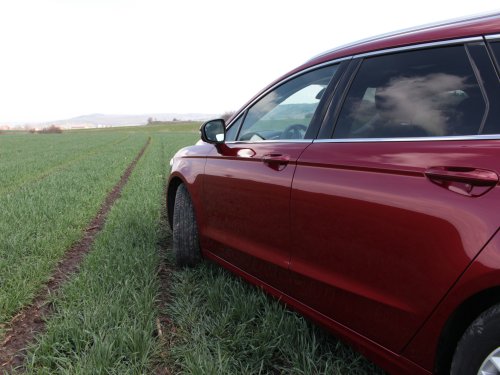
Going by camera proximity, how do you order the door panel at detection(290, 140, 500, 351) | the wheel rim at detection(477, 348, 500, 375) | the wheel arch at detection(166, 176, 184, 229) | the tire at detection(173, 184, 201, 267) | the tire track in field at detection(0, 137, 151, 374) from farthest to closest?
the wheel arch at detection(166, 176, 184, 229) < the tire at detection(173, 184, 201, 267) < the tire track in field at detection(0, 137, 151, 374) < the door panel at detection(290, 140, 500, 351) < the wheel rim at detection(477, 348, 500, 375)

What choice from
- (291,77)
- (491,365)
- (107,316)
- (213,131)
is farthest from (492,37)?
(107,316)

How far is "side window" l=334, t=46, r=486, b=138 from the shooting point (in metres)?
1.56

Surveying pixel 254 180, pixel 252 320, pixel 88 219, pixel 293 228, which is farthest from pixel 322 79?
pixel 88 219

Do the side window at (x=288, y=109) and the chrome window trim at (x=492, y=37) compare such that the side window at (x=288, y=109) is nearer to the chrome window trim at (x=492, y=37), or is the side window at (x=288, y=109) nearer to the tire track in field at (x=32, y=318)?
the chrome window trim at (x=492, y=37)

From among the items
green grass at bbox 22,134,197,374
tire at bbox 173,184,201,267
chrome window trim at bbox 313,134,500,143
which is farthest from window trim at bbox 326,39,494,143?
tire at bbox 173,184,201,267

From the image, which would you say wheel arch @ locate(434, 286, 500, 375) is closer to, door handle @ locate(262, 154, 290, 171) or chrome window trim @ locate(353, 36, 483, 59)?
chrome window trim @ locate(353, 36, 483, 59)

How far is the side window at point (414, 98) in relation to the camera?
1.56 m

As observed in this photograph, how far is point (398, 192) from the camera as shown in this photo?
1.58m

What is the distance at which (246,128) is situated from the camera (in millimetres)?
2943

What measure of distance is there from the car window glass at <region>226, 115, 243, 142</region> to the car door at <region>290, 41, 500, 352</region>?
1.01 m

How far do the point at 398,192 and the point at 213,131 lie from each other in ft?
5.98

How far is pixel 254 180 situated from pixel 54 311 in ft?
5.52

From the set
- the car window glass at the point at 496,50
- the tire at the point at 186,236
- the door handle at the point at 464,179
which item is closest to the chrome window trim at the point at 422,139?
the door handle at the point at 464,179

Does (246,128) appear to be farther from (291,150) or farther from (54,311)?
(54,311)
